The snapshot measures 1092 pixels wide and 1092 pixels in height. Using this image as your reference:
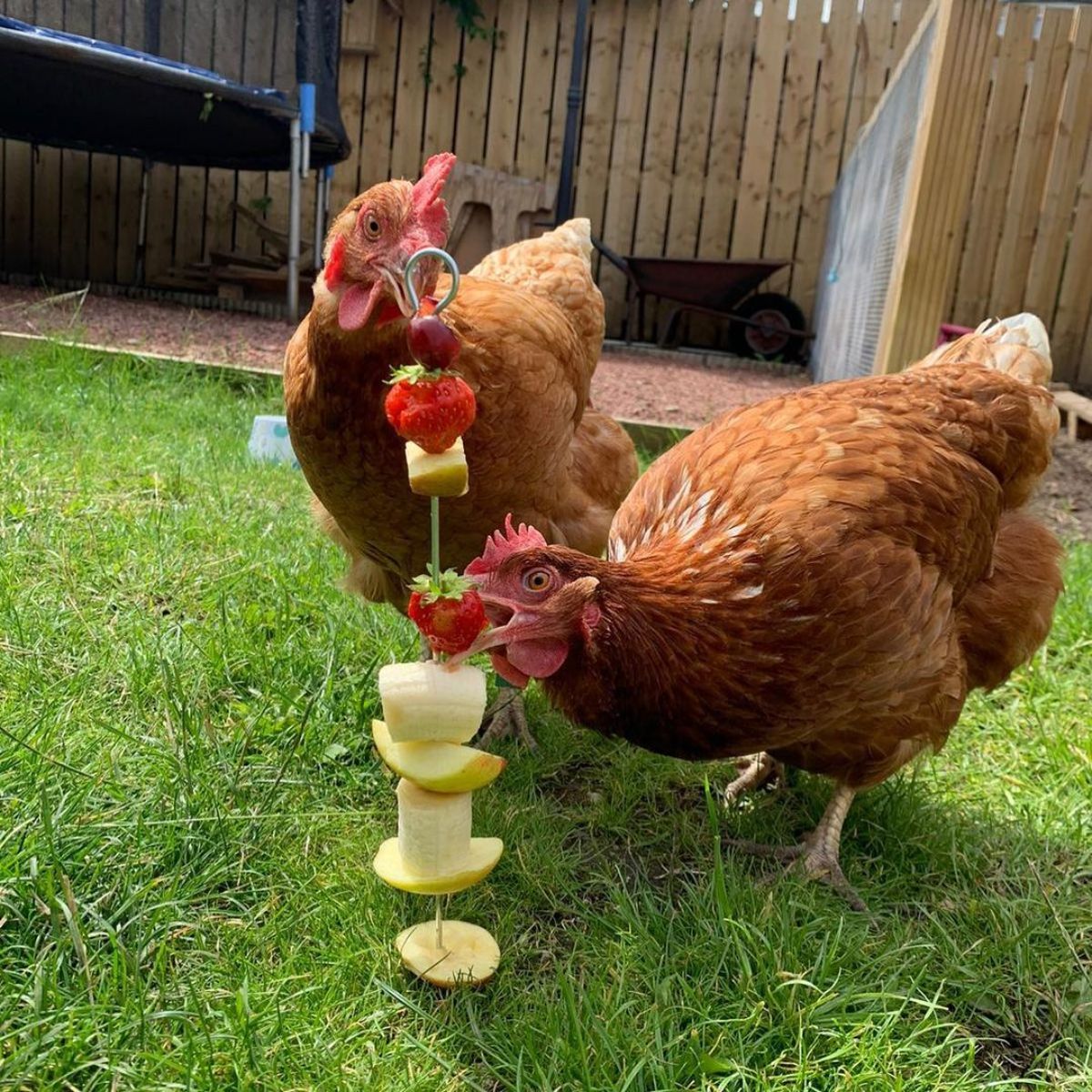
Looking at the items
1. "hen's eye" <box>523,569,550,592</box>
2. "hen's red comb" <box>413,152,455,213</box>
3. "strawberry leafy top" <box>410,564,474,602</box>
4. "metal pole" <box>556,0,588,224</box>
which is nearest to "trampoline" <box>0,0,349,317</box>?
"metal pole" <box>556,0,588,224</box>

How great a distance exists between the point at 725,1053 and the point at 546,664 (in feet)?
2.32

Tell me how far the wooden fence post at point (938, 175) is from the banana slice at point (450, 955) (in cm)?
289

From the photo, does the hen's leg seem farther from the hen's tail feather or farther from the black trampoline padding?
the black trampoline padding

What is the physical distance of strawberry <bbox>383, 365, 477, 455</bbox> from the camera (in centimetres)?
141

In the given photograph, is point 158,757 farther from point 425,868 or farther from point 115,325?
point 115,325

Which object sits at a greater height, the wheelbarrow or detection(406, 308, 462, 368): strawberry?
detection(406, 308, 462, 368): strawberry

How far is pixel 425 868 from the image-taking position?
155cm

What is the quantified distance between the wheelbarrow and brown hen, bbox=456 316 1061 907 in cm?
593

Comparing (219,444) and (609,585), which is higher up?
→ (609,585)

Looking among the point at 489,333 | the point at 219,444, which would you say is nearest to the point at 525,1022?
the point at 489,333

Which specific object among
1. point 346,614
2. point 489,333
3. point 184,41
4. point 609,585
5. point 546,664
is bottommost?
point 346,614

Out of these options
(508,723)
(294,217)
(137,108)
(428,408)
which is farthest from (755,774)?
(137,108)

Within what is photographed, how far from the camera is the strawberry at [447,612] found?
4.58 feet

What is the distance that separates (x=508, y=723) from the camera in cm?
269
